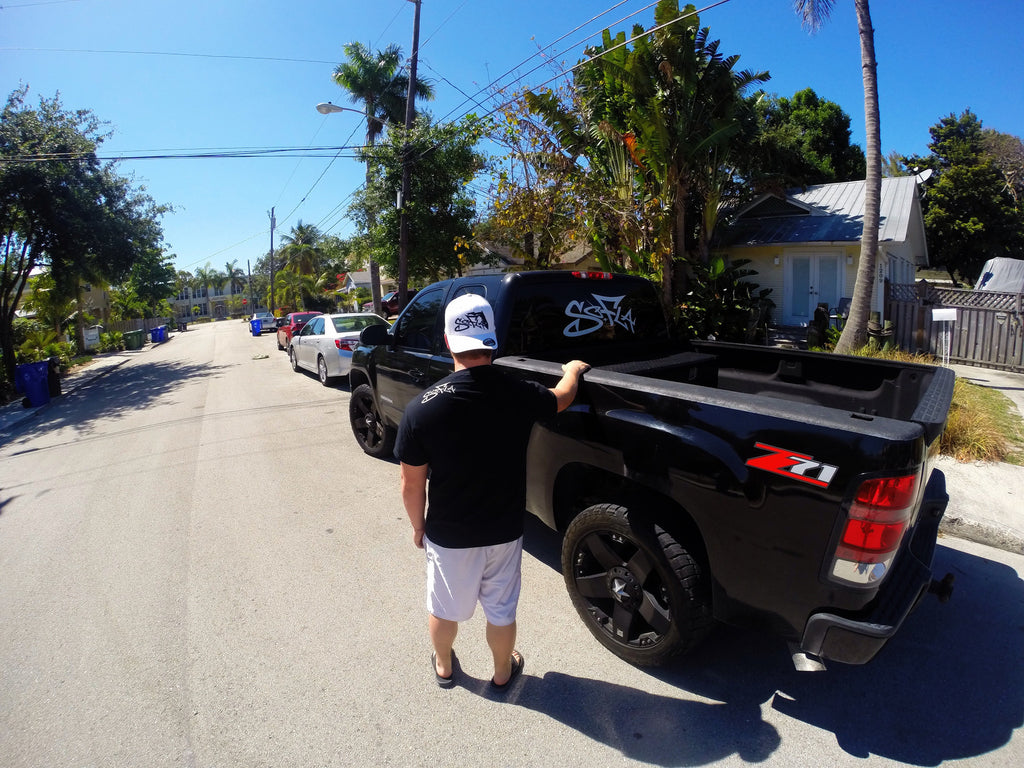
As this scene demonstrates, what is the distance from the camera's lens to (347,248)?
24.3 metres

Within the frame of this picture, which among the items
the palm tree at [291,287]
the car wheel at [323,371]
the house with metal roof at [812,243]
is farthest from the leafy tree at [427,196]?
the palm tree at [291,287]

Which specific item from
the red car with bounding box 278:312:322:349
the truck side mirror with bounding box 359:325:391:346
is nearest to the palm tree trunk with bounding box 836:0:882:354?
the truck side mirror with bounding box 359:325:391:346

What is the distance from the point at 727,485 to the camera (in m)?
2.31

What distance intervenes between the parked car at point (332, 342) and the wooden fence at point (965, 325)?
11.0 metres

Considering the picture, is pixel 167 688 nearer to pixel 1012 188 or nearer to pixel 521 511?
pixel 521 511

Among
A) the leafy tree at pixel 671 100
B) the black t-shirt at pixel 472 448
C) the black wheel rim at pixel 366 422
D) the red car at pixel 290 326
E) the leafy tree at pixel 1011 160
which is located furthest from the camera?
the leafy tree at pixel 1011 160

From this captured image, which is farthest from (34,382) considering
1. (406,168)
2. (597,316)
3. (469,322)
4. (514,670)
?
(469,322)

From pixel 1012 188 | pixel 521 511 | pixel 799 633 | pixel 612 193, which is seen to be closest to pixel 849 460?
pixel 799 633

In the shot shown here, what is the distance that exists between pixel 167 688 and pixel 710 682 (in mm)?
2706

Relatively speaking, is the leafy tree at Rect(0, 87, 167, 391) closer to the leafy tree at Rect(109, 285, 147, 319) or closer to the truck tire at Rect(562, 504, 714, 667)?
the truck tire at Rect(562, 504, 714, 667)

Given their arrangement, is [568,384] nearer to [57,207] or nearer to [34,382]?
[34,382]

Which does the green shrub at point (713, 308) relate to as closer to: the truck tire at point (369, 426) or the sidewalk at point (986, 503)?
the sidewalk at point (986, 503)

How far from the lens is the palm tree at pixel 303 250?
58812 millimetres

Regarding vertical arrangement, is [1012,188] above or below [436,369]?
above
